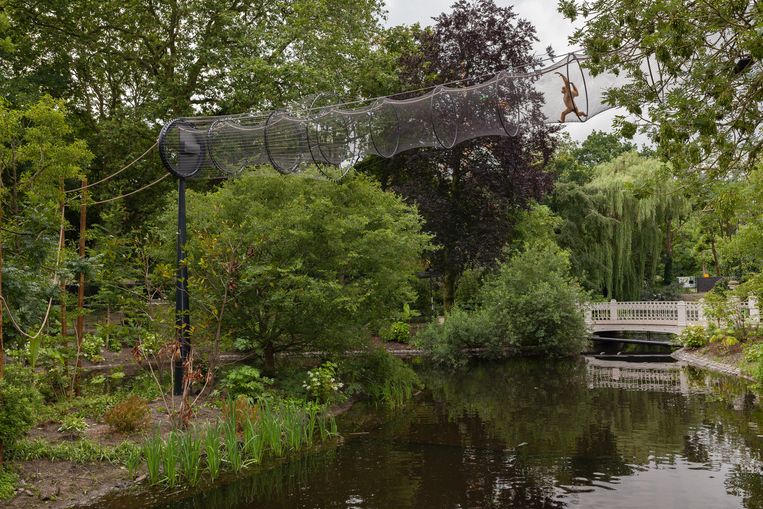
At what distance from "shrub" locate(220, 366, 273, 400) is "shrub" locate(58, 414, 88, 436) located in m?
2.26

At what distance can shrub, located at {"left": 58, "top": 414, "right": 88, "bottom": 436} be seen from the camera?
7.23 m

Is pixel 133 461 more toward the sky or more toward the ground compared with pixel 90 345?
more toward the ground

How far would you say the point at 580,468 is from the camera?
7168 mm

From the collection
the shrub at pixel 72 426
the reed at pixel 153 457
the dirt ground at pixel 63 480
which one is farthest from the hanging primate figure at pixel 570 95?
the shrub at pixel 72 426

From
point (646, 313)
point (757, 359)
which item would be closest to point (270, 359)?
point (757, 359)

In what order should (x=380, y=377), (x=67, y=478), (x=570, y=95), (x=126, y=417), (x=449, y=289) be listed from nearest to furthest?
(x=570, y=95) → (x=67, y=478) → (x=126, y=417) → (x=380, y=377) → (x=449, y=289)

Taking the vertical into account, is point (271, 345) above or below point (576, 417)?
above

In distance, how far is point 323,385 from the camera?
10.2 metres

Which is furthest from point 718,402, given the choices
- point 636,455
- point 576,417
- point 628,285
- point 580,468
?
point 628,285

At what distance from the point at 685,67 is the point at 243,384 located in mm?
6917

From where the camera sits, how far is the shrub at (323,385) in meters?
10.1

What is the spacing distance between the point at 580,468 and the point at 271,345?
18.6ft

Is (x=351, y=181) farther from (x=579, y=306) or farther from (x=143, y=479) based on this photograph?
(x=579, y=306)

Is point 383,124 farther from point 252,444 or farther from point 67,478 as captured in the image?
point 67,478
